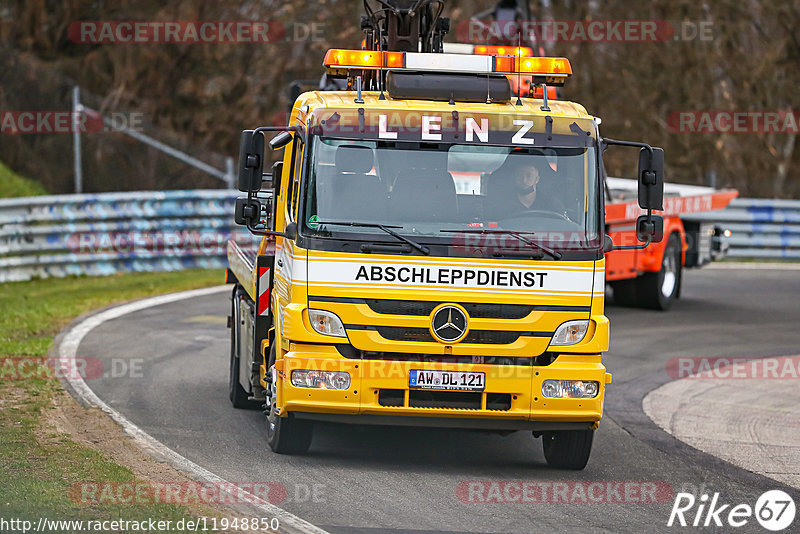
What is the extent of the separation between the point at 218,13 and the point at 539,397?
2429 cm

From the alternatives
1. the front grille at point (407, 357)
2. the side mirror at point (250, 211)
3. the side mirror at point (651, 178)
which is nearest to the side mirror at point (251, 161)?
the side mirror at point (250, 211)

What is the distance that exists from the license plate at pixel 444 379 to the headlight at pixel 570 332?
1.83 feet

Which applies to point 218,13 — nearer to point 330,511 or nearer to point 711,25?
point 711,25

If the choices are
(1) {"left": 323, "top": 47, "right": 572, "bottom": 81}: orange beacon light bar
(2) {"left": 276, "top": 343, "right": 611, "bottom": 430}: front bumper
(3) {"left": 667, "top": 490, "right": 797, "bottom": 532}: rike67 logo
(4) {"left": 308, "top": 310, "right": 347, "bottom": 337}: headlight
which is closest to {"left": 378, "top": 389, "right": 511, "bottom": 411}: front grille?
(2) {"left": 276, "top": 343, "right": 611, "bottom": 430}: front bumper

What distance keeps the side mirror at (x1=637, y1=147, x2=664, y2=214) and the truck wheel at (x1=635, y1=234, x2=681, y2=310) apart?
9.42 meters

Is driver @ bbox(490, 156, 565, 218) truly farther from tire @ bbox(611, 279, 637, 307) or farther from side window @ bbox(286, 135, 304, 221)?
tire @ bbox(611, 279, 637, 307)

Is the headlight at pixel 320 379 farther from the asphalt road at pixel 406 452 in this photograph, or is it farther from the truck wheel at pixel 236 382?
the truck wheel at pixel 236 382

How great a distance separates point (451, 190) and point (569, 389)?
1.54 meters

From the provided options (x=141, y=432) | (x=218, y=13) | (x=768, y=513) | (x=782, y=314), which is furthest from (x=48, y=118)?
(x=768, y=513)

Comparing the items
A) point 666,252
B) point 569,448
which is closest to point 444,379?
point 569,448

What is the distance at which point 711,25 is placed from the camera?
35500mm

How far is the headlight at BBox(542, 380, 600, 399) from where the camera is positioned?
8516mm

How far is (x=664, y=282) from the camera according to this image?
18500 millimetres

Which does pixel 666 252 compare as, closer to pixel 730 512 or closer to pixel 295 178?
pixel 295 178
